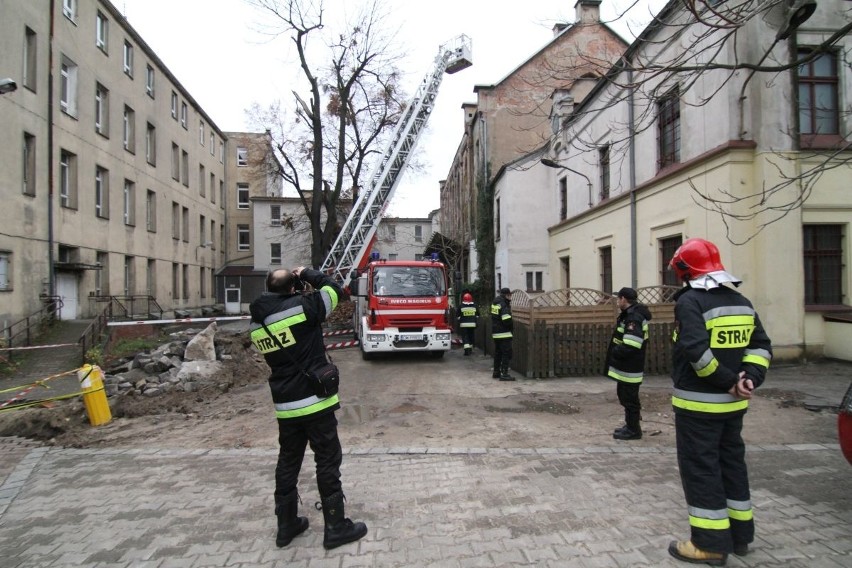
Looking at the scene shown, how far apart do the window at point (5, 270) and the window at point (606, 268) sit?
17.4 m

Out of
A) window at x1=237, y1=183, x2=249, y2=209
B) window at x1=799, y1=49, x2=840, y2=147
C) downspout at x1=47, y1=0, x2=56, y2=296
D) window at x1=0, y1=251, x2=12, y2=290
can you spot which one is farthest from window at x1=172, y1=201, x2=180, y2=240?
window at x1=799, y1=49, x2=840, y2=147

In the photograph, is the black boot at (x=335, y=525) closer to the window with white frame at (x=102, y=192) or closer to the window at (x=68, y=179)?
the window at (x=68, y=179)

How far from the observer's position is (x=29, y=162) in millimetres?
15070

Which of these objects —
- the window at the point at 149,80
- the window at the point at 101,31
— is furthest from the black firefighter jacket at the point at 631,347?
the window at the point at 149,80

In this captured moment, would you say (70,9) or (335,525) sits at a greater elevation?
(70,9)

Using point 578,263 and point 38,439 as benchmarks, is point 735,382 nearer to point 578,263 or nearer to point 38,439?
point 38,439

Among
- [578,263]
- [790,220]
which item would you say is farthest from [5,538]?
[578,263]

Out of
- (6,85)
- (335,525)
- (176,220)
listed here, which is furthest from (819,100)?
(176,220)

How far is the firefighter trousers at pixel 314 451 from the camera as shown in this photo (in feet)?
11.0

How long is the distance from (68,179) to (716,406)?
820 inches

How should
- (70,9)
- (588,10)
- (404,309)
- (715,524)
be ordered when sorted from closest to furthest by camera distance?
1. (715,524)
2. (404,309)
3. (70,9)
4. (588,10)

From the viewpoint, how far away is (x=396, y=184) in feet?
63.8

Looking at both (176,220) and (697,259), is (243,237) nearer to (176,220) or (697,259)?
(176,220)

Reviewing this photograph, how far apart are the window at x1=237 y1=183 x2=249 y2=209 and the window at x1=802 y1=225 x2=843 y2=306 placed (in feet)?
121
